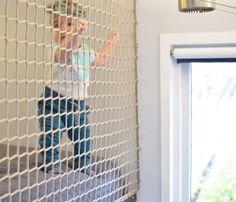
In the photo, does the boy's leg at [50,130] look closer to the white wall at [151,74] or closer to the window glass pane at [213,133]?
the white wall at [151,74]

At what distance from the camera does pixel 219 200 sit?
6.52 ft

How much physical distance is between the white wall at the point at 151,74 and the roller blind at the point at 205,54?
0.25 ft

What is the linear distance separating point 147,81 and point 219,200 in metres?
0.55

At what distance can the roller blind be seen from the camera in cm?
180

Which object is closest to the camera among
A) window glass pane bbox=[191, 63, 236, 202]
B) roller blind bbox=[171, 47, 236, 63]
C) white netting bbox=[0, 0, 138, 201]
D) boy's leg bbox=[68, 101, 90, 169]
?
white netting bbox=[0, 0, 138, 201]

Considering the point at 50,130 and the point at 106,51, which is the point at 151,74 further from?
the point at 50,130

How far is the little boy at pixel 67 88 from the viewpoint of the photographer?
1.37m

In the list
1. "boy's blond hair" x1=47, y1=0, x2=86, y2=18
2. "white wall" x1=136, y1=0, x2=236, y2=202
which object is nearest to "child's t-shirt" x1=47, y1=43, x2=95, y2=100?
"boy's blond hair" x1=47, y1=0, x2=86, y2=18

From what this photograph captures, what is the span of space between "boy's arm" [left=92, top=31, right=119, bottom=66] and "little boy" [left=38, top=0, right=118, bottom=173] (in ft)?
0.05

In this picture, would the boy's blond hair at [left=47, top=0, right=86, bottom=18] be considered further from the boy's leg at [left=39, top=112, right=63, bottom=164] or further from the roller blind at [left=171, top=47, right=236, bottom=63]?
the roller blind at [left=171, top=47, right=236, bottom=63]

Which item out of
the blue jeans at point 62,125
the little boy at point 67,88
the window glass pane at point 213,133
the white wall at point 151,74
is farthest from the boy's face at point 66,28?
the window glass pane at point 213,133

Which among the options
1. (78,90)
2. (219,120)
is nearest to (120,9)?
(78,90)

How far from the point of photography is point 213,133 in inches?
78.2

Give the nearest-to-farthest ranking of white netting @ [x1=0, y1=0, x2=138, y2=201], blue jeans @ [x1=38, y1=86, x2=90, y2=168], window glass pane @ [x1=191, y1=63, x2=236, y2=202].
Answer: white netting @ [x1=0, y1=0, x2=138, y2=201] < blue jeans @ [x1=38, y1=86, x2=90, y2=168] < window glass pane @ [x1=191, y1=63, x2=236, y2=202]
